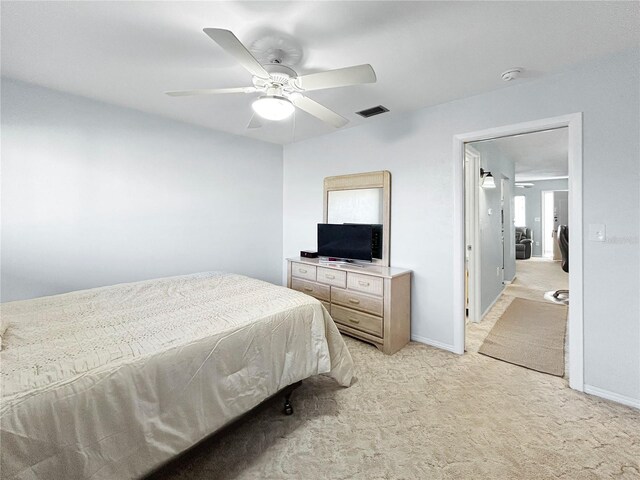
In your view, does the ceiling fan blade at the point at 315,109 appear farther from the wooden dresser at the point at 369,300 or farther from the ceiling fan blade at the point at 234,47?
the wooden dresser at the point at 369,300

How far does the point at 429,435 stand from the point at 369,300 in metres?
1.29

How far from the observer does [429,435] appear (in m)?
1.72

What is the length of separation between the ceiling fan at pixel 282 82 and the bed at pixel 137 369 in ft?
4.16

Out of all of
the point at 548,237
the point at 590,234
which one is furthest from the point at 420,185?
the point at 548,237

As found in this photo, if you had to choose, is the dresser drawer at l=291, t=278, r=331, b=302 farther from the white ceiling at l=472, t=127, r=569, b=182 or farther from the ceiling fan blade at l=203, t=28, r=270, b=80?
the white ceiling at l=472, t=127, r=569, b=182

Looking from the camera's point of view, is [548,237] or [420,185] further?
[548,237]

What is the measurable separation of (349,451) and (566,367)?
2.16 meters

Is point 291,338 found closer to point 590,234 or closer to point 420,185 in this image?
point 420,185

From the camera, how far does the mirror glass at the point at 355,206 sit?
10.9 ft

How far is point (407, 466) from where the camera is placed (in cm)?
151

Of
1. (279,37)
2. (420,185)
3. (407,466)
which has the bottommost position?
(407,466)

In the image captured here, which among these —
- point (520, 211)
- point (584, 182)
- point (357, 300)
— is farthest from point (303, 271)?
point (520, 211)

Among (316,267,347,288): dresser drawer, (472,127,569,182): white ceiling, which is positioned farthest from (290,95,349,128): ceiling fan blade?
(472,127,569,182): white ceiling

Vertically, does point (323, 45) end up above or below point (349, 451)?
above
